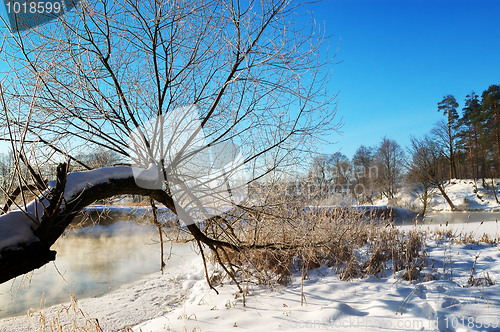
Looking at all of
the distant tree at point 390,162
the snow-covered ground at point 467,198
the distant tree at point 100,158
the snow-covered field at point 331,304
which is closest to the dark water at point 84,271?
the snow-covered field at point 331,304

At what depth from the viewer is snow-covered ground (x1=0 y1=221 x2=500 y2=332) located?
8.79ft

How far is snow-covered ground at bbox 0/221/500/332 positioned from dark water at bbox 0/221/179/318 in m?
0.69

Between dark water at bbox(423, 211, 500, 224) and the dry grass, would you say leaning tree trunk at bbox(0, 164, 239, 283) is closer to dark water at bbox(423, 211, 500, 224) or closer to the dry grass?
the dry grass

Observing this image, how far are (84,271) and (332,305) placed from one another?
6078 mm

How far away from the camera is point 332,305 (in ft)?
10.5

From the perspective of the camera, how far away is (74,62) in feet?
9.46

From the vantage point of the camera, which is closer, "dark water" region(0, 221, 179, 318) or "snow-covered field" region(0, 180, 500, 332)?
"snow-covered field" region(0, 180, 500, 332)

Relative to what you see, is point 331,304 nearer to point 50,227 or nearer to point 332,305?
point 332,305

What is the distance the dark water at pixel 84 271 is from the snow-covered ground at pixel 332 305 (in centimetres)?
69

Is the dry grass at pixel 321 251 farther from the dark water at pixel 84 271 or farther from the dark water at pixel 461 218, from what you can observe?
the dark water at pixel 461 218

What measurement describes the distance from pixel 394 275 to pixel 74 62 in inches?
170

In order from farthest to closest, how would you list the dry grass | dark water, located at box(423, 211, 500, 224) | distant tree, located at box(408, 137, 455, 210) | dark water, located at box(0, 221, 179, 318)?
distant tree, located at box(408, 137, 455, 210) → dark water, located at box(423, 211, 500, 224) → dark water, located at box(0, 221, 179, 318) → the dry grass

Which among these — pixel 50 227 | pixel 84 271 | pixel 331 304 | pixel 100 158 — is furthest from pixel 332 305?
→ pixel 84 271

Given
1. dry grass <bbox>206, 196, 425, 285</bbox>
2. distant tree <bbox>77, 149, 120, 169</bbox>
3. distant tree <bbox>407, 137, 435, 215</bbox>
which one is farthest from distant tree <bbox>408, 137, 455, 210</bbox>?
distant tree <bbox>77, 149, 120, 169</bbox>
